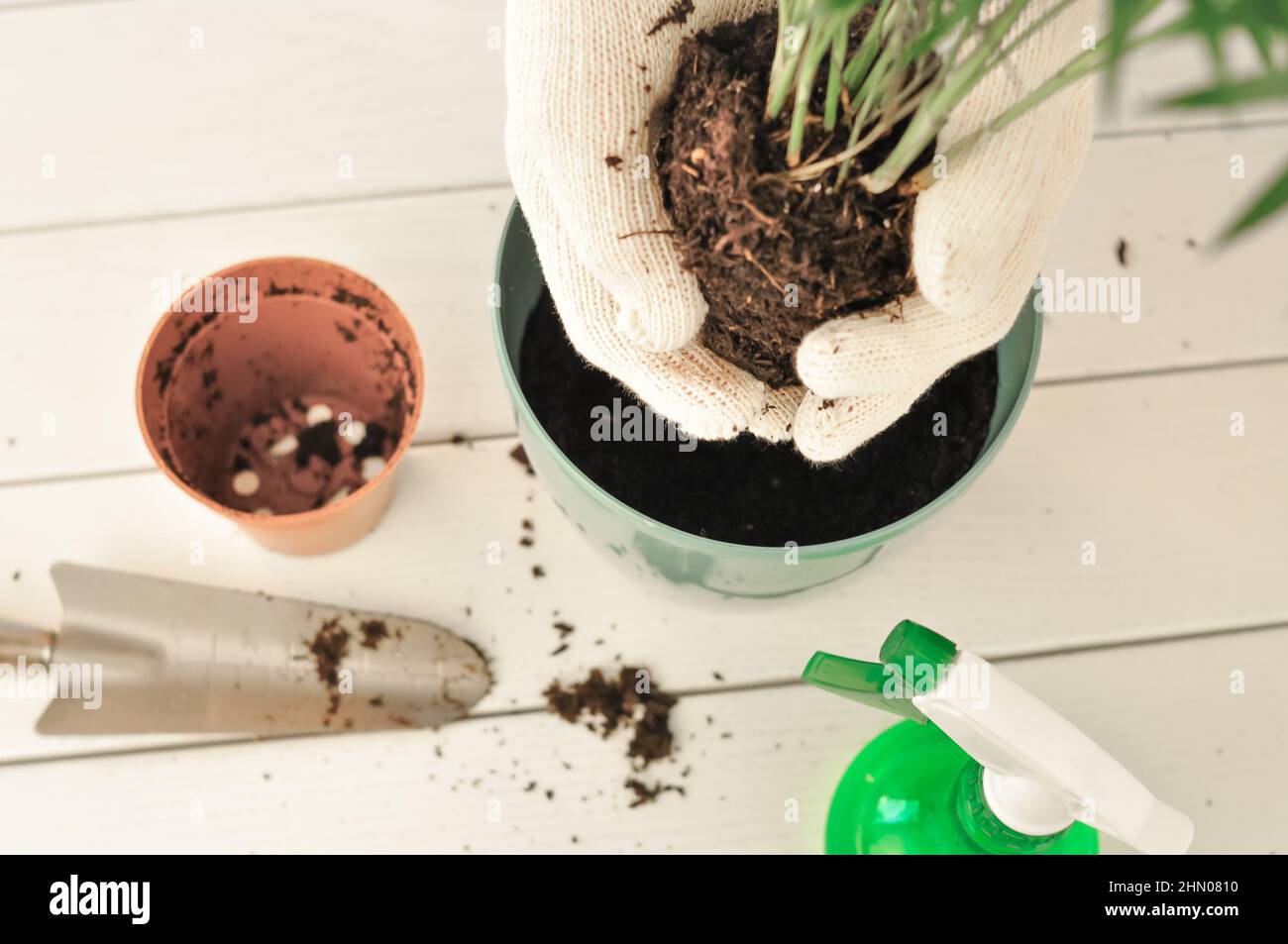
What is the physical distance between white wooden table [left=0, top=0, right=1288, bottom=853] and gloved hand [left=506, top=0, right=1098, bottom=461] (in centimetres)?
23

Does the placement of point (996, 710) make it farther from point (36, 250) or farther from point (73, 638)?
point (36, 250)

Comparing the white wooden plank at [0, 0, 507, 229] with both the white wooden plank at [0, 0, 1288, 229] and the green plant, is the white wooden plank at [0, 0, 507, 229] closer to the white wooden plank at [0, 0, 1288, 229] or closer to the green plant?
the white wooden plank at [0, 0, 1288, 229]

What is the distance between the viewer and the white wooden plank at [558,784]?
0.65 m

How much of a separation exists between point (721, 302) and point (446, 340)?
0.34 meters

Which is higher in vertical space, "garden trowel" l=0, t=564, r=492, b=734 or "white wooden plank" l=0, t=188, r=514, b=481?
"white wooden plank" l=0, t=188, r=514, b=481

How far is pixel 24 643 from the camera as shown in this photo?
0.64 meters

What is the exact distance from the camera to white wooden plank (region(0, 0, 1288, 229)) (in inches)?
29.4

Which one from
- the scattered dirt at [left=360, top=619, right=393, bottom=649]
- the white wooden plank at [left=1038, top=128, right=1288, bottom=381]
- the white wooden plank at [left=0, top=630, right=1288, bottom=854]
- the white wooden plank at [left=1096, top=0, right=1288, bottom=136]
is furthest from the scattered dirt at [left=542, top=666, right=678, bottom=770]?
the white wooden plank at [left=1096, top=0, right=1288, bottom=136]

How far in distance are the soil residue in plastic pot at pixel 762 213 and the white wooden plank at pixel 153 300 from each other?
0.32m

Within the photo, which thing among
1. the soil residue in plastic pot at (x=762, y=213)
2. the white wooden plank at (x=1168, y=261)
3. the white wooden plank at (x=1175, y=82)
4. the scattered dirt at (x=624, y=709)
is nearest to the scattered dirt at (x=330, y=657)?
the scattered dirt at (x=624, y=709)

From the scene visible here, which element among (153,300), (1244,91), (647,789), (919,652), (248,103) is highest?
(248,103)

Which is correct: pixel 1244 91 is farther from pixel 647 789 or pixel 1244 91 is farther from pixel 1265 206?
pixel 647 789

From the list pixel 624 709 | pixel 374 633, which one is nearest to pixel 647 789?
pixel 624 709

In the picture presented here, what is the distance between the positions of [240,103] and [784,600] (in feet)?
1.75
